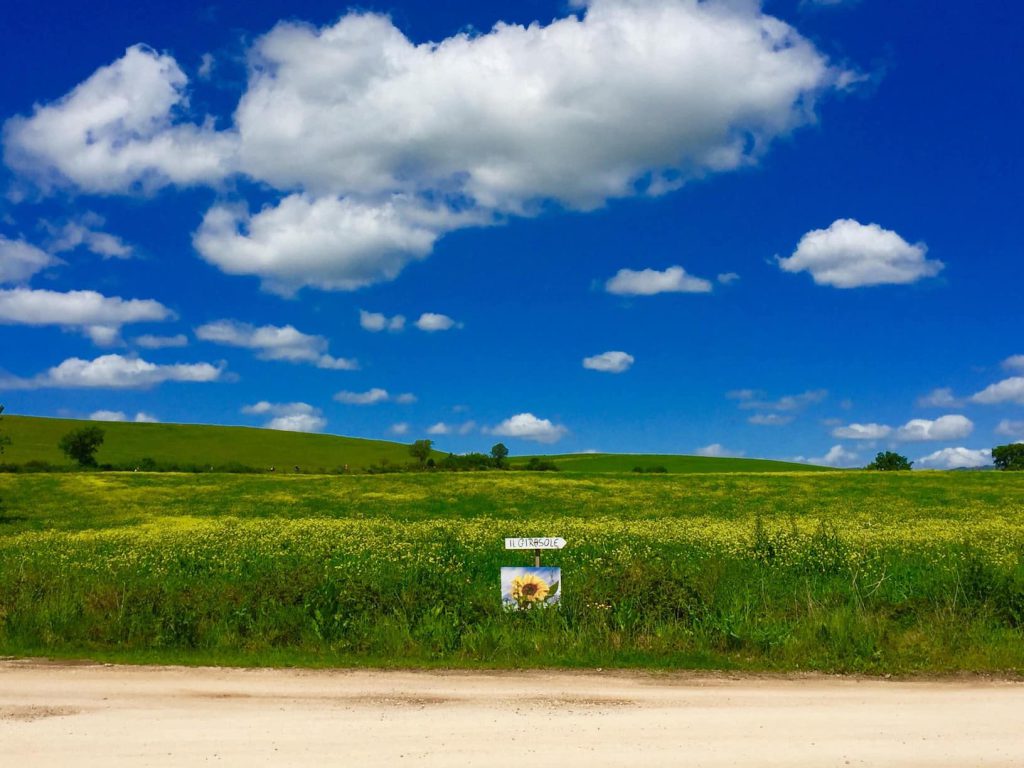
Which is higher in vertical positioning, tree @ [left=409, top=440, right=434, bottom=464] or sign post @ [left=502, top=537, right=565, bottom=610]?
tree @ [left=409, top=440, right=434, bottom=464]

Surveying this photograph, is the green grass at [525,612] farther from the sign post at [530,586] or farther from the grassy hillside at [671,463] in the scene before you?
the grassy hillside at [671,463]

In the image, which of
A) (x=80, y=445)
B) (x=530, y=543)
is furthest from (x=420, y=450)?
(x=530, y=543)

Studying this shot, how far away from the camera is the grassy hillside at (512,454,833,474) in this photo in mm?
120512

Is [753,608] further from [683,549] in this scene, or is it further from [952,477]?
[952,477]

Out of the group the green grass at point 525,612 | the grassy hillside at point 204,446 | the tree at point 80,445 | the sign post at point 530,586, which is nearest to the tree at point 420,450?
the grassy hillside at point 204,446

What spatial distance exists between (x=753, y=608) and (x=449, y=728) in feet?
25.2

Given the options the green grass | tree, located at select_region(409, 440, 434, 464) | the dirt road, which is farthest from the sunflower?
tree, located at select_region(409, 440, 434, 464)

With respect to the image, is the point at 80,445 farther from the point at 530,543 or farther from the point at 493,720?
the point at 493,720

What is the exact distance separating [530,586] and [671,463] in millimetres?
118644

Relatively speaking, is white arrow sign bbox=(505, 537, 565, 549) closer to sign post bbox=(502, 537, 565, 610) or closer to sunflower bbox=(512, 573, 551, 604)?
sign post bbox=(502, 537, 565, 610)

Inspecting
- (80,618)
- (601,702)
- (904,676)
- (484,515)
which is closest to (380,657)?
(601,702)

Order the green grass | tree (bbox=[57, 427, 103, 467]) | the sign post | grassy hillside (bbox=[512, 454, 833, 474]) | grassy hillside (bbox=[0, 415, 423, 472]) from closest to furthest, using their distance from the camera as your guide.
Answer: the green grass, the sign post, tree (bbox=[57, 427, 103, 467]), grassy hillside (bbox=[0, 415, 423, 472]), grassy hillside (bbox=[512, 454, 833, 474])

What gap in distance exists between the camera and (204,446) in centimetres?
12750

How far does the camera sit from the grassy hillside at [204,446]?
114 metres
